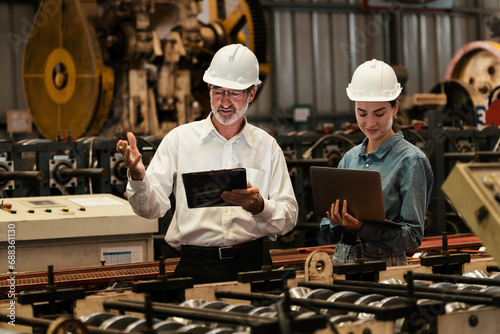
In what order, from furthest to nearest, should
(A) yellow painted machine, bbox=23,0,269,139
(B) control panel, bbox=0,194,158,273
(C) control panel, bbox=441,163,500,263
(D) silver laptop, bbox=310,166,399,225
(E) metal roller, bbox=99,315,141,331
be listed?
(A) yellow painted machine, bbox=23,0,269,139
(B) control panel, bbox=0,194,158,273
(D) silver laptop, bbox=310,166,399,225
(E) metal roller, bbox=99,315,141,331
(C) control panel, bbox=441,163,500,263

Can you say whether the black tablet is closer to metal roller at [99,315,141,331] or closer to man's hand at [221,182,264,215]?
man's hand at [221,182,264,215]

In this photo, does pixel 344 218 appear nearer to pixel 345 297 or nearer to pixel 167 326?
pixel 345 297

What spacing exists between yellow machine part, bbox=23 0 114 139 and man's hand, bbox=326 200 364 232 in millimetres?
4387

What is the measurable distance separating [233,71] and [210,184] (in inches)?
21.7

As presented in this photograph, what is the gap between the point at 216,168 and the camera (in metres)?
2.68

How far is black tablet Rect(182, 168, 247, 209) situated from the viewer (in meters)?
2.37

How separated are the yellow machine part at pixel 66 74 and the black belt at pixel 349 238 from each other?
14.2 feet

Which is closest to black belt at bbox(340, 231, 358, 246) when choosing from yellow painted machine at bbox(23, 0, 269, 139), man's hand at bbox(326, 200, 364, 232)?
man's hand at bbox(326, 200, 364, 232)

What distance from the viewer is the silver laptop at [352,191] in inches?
92.7

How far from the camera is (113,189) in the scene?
15.9ft

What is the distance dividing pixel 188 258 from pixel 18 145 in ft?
7.20

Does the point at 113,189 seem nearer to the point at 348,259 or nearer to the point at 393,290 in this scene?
the point at 348,259

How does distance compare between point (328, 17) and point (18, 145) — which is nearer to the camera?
point (18, 145)

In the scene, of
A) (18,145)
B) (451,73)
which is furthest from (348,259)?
(451,73)
